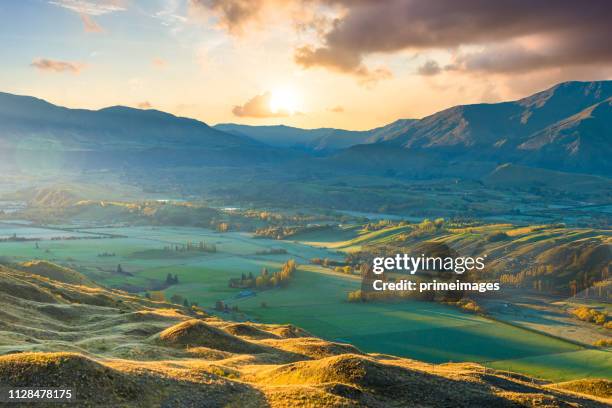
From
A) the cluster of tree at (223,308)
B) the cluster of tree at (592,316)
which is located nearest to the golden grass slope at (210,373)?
the cluster of tree at (223,308)

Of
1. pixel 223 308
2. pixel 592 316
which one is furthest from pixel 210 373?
pixel 592 316

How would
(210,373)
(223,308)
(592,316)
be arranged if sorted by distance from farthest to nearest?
(223,308)
(592,316)
(210,373)

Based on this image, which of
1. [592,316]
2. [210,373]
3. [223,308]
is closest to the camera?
[210,373]

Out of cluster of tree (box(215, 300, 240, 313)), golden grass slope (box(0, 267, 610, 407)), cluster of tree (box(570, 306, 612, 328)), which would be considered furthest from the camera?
cluster of tree (box(215, 300, 240, 313))

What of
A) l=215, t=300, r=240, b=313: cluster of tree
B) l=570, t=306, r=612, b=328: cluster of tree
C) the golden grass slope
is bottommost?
l=215, t=300, r=240, b=313: cluster of tree

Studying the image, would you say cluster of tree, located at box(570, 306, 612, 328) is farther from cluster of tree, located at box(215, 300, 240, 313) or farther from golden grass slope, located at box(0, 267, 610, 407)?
cluster of tree, located at box(215, 300, 240, 313)

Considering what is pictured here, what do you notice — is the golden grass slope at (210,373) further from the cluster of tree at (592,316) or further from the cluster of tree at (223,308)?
the cluster of tree at (592,316)

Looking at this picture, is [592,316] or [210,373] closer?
[210,373]

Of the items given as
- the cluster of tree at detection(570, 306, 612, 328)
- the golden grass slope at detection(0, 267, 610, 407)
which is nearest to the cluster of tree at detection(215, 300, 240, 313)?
the golden grass slope at detection(0, 267, 610, 407)

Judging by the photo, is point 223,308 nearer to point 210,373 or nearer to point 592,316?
point 592,316

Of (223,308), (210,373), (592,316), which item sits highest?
(210,373)
